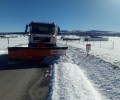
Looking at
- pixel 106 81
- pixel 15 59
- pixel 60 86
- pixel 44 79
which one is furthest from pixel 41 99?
pixel 15 59

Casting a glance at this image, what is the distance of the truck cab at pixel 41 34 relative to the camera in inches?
719

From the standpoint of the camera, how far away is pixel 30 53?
51.1 feet

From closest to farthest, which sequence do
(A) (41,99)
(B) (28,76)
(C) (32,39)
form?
(A) (41,99), (B) (28,76), (C) (32,39)

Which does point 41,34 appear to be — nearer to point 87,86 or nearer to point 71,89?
point 87,86

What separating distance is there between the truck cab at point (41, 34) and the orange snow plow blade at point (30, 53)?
2.26 meters

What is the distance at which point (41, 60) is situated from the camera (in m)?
16.0

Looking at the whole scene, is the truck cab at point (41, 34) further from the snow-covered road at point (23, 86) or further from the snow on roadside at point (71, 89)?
the snow on roadside at point (71, 89)

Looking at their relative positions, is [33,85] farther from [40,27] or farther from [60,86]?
[40,27]

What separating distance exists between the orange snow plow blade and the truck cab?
2259mm

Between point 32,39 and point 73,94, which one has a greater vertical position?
point 32,39

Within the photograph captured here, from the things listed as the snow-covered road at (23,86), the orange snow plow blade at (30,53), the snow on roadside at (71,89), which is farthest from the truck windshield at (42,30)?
the snow on roadside at (71,89)

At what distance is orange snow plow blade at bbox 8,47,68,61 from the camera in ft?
50.2

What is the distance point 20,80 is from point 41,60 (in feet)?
20.3

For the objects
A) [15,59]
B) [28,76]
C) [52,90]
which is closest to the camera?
[52,90]
